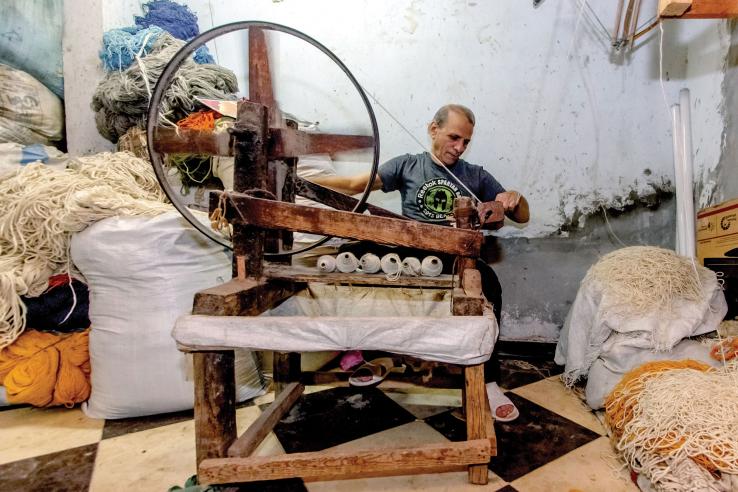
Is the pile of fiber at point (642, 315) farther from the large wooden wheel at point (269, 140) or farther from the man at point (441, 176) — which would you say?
the large wooden wheel at point (269, 140)

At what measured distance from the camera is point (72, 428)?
1407mm

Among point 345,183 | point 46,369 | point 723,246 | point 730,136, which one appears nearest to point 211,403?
point 46,369

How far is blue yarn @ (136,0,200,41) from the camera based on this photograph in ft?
6.82

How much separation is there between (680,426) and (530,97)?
5.32ft

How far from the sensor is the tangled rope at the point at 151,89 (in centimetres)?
180

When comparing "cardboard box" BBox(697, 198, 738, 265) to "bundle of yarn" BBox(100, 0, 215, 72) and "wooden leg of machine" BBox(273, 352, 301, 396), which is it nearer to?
"wooden leg of machine" BBox(273, 352, 301, 396)

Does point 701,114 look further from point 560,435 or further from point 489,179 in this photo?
point 560,435

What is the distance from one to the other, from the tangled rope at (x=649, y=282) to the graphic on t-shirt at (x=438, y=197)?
730mm

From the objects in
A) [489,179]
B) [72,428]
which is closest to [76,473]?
[72,428]

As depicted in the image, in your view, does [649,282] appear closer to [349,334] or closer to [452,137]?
[452,137]

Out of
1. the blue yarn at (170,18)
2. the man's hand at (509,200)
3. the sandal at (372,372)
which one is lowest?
the sandal at (372,372)

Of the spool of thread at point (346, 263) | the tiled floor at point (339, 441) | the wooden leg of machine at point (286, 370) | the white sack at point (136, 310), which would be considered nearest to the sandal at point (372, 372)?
the tiled floor at point (339, 441)

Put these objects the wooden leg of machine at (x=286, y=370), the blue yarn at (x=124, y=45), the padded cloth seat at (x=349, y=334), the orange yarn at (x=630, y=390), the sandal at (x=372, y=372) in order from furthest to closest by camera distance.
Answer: the blue yarn at (x=124, y=45) < the sandal at (x=372, y=372) < the wooden leg of machine at (x=286, y=370) < the orange yarn at (x=630, y=390) < the padded cloth seat at (x=349, y=334)

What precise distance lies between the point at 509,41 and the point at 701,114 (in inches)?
38.0
